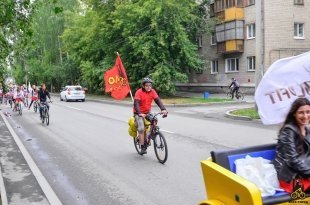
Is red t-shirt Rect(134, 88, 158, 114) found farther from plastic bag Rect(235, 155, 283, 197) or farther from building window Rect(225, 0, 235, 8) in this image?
building window Rect(225, 0, 235, 8)

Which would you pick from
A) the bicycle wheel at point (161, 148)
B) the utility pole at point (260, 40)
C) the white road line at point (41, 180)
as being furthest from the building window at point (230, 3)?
the bicycle wheel at point (161, 148)

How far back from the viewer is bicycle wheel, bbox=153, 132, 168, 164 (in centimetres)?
939

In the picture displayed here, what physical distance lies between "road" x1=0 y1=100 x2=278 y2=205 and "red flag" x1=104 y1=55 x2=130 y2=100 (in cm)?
136

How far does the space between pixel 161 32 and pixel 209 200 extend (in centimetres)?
3167

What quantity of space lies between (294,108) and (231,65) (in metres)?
36.5

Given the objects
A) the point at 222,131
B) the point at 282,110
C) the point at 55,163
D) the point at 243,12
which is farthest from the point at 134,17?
the point at 282,110

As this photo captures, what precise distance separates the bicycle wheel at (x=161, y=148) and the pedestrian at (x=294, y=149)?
5.02 m

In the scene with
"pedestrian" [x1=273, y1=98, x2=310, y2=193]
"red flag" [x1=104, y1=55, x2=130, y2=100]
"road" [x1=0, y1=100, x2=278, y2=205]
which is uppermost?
"red flag" [x1=104, y1=55, x2=130, y2=100]

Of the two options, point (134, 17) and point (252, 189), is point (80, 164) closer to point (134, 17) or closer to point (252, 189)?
point (252, 189)

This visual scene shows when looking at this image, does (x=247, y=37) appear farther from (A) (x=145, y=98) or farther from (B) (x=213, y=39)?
(A) (x=145, y=98)

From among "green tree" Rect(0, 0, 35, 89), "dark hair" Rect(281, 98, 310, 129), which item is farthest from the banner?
"green tree" Rect(0, 0, 35, 89)

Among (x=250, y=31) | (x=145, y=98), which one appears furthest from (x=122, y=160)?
(x=250, y=31)

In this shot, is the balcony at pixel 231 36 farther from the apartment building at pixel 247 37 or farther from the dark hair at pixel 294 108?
the dark hair at pixel 294 108

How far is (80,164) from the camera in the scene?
9.68m
